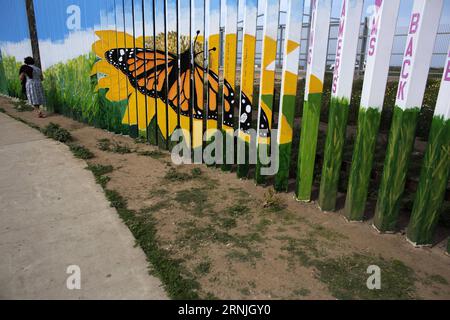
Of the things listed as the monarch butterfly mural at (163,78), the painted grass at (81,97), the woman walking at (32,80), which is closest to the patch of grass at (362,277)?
the monarch butterfly mural at (163,78)

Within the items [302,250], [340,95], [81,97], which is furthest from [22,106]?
[302,250]

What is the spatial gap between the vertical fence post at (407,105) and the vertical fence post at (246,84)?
1655mm

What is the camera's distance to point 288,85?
3658 mm

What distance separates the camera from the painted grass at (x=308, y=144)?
11.7 ft

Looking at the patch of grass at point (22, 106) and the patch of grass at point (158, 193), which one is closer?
the patch of grass at point (158, 193)

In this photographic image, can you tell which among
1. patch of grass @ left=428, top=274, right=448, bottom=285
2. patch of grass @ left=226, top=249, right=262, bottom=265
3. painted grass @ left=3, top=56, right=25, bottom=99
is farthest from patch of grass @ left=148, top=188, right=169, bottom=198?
painted grass @ left=3, top=56, right=25, bottom=99

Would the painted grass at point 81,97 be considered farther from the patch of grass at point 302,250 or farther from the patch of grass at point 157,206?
the patch of grass at point 302,250

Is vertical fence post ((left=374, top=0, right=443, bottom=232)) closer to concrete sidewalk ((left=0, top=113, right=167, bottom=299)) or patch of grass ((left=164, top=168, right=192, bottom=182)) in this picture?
concrete sidewalk ((left=0, top=113, right=167, bottom=299))

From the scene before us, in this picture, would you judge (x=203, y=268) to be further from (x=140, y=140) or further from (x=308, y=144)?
(x=140, y=140)

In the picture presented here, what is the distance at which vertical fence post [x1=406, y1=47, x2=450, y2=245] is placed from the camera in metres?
2.69
